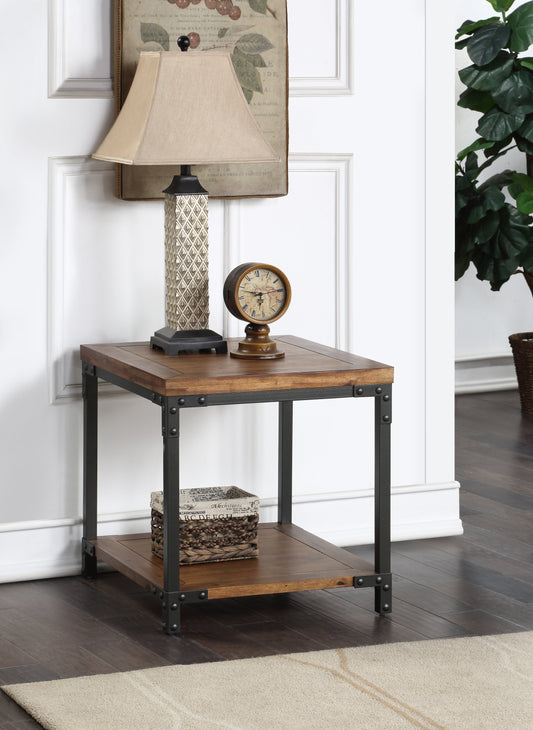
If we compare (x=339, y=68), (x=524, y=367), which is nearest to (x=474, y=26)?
(x=524, y=367)

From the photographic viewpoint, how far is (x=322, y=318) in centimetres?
363

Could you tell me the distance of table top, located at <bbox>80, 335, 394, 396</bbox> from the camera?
9.31 ft

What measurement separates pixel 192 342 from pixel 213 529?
455 mm

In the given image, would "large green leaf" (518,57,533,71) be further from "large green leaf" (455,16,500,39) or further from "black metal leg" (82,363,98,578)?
"black metal leg" (82,363,98,578)

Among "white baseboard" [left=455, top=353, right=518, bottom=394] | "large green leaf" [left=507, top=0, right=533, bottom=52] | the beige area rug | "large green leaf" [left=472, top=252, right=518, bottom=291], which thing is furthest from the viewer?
"white baseboard" [left=455, top=353, right=518, bottom=394]

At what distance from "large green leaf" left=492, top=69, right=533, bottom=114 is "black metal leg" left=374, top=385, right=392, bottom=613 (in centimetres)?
269

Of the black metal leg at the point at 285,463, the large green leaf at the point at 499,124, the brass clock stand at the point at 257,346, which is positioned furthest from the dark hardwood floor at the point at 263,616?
the large green leaf at the point at 499,124

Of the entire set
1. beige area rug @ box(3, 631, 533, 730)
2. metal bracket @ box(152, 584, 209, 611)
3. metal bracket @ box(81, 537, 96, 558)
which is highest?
metal bracket @ box(81, 537, 96, 558)

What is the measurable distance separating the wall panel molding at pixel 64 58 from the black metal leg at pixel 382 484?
1068mm

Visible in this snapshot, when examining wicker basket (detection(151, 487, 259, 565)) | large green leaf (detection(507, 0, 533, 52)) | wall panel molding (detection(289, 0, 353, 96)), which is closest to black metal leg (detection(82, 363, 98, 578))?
wicker basket (detection(151, 487, 259, 565))

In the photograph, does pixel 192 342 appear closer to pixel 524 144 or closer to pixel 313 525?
pixel 313 525

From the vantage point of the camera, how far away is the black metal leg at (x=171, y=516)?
9.29 ft

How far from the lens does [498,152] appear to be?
5695mm

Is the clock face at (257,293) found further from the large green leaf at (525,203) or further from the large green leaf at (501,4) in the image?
the large green leaf at (501,4)
